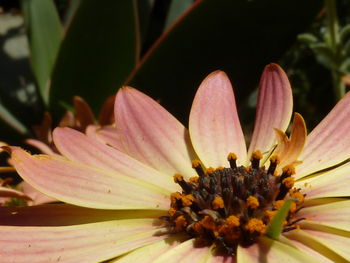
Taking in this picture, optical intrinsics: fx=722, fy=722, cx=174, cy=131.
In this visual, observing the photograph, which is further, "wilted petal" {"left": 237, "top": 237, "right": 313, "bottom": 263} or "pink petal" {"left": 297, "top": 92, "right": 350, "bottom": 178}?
"pink petal" {"left": 297, "top": 92, "right": 350, "bottom": 178}

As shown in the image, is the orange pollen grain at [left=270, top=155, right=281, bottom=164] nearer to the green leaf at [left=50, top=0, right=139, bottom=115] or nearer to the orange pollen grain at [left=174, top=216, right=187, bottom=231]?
the orange pollen grain at [left=174, top=216, right=187, bottom=231]

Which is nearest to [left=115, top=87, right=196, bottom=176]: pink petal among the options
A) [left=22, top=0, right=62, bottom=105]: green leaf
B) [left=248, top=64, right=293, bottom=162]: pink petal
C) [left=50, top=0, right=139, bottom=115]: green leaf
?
[left=248, top=64, right=293, bottom=162]: pink petal

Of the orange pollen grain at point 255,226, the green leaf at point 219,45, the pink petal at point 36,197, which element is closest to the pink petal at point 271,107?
the orange pollen grain at point 255,226

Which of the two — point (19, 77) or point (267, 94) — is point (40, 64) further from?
point (267, 94)

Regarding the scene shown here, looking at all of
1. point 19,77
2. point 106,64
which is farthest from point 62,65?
point 19,77

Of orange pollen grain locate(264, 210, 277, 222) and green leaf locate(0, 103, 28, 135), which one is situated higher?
orange pollen grain locate(264, 210, 277, 222)

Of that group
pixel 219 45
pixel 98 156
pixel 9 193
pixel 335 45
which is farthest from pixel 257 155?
pixel 219 45
